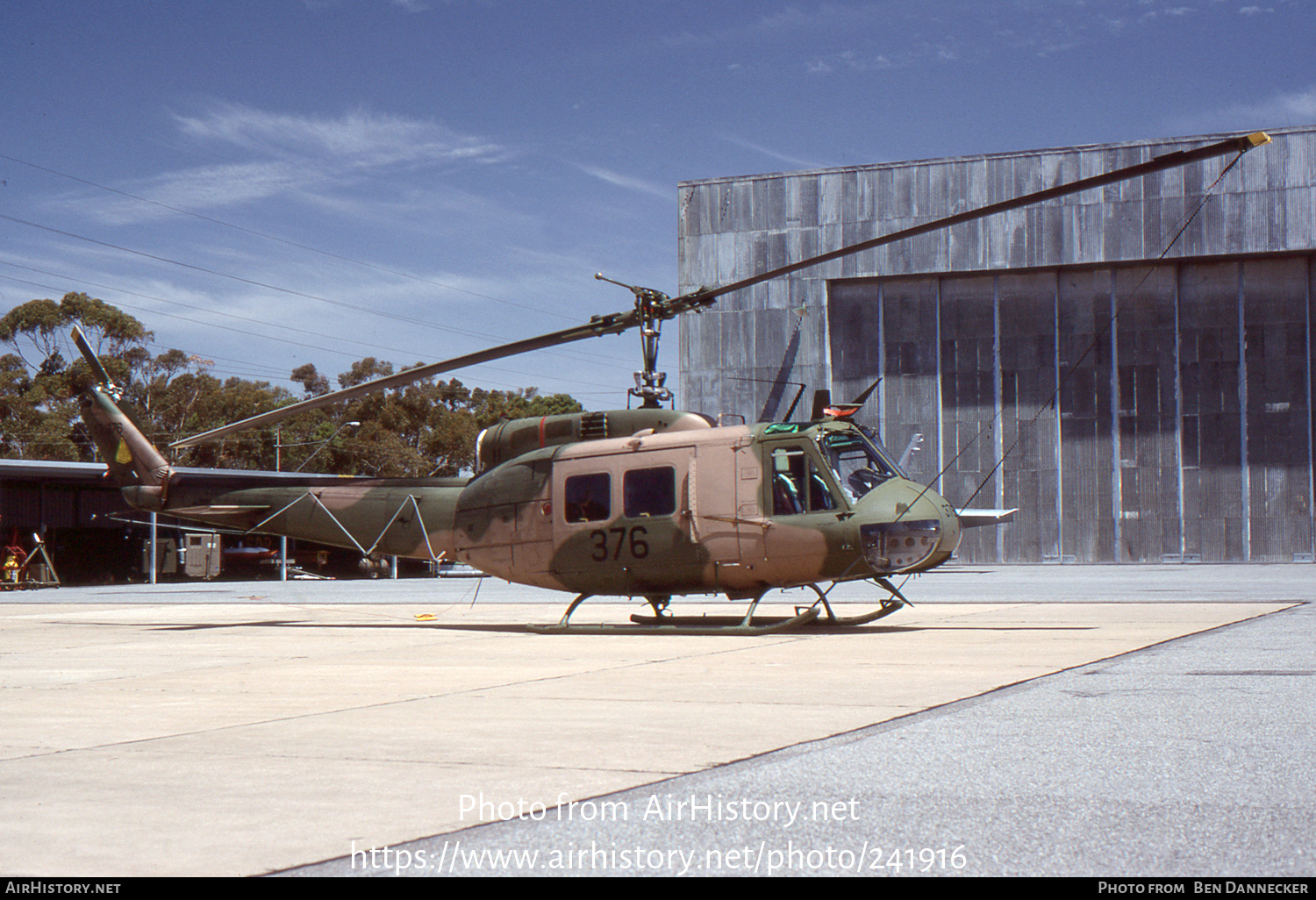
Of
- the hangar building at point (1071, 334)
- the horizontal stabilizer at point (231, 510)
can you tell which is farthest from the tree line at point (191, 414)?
the horizontal stabilizer at point (231, 510)

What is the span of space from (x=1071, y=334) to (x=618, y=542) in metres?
38.6

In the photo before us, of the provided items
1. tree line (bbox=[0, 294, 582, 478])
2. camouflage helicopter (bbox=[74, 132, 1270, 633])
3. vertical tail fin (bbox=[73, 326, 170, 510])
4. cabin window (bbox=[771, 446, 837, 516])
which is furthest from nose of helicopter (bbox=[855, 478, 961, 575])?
tree line (bbox=[0, 294, 582, 478])

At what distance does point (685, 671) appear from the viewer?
32.4ft

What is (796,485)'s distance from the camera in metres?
13.6

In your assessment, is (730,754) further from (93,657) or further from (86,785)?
(93,657)

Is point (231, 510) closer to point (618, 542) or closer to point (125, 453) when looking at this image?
point (125, 453)

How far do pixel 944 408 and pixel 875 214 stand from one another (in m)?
8.76

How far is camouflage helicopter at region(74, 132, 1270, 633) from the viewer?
43.8ft

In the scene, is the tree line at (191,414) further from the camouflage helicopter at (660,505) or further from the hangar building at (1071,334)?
the camouflage helicopter at (660,505)

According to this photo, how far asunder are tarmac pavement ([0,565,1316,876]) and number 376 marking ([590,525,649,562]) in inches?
78.1

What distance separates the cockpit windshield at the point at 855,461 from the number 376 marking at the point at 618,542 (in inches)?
99.1

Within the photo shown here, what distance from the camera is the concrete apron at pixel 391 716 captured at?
4.42m

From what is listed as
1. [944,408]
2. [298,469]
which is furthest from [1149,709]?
[298,469]

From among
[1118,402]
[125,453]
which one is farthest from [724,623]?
[1118,402]
